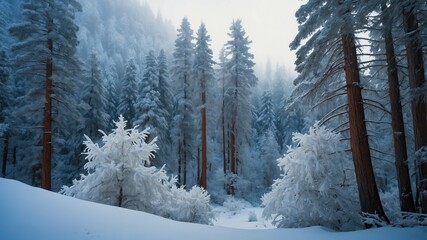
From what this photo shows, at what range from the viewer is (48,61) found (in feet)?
41.8

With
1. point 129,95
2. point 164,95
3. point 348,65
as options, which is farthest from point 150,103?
point 348,65

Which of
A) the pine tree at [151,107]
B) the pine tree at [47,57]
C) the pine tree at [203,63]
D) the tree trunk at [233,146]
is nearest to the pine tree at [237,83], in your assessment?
the tree trunk at [233,146]

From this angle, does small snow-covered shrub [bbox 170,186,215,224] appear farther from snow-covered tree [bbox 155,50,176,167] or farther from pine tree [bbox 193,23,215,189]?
snow-covered tree [bbox 155,50,176,167]

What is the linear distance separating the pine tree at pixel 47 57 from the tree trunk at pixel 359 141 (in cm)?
1256

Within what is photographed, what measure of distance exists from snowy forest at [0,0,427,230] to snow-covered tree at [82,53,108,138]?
11 centimetres

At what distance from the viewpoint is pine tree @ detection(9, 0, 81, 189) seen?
485 inches

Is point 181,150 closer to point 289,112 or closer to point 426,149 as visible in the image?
point 289,112

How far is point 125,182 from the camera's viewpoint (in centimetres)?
800

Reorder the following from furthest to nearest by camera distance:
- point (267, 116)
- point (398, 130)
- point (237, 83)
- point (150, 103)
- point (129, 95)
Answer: point (267, 116) → point (129, 95) → point (237, 83) → point (150, 103) → point (398, 130)

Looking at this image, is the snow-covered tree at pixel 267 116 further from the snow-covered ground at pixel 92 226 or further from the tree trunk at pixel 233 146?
the snow-covered ground at pixel 92 226

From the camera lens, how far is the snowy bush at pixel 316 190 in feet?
21.6

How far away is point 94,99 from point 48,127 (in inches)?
609

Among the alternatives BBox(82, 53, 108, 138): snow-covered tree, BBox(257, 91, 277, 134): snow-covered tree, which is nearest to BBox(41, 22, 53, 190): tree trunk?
BBox(82, 53, 108, 138): snow-covered tree

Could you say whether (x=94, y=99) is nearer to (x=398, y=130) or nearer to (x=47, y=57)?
(x=47, y=57)
